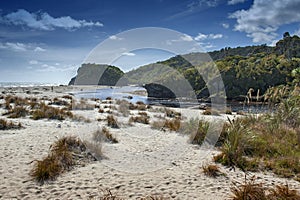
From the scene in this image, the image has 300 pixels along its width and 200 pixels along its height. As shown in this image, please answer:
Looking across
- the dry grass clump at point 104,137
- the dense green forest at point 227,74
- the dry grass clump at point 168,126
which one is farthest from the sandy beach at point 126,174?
the dense green forest at point 227,74

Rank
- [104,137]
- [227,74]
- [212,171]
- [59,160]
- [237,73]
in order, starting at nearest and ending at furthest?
[212,171], [59,160], [104,137], [237,73], [227,74]

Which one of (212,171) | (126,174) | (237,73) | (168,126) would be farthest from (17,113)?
(237,73)

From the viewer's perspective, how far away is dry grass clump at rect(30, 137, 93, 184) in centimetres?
470

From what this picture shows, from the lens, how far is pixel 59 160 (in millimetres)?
5430

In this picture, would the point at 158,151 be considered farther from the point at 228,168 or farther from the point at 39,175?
the point at 39,175

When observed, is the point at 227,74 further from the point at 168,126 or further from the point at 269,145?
the point at 269,145

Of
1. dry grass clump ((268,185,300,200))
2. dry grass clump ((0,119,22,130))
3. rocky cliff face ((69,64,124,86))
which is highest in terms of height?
rocky cliff face ((69,64,124,86))

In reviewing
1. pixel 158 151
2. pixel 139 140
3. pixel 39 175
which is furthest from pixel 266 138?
pixel 39 175

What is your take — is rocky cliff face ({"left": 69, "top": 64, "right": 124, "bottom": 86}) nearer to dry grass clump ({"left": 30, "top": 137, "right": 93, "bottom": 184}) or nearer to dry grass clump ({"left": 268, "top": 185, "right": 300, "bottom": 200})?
dry grass clump ({"left": 30, "top": 137, "right": 93, "bottom": 184})

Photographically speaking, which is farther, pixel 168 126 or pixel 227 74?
pixel 227 74

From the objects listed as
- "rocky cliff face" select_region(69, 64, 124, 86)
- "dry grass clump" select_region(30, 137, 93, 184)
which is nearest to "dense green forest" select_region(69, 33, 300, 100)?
"rocky cliff face" select_region(69, 64, 124, 86)

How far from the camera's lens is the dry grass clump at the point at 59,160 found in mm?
4695

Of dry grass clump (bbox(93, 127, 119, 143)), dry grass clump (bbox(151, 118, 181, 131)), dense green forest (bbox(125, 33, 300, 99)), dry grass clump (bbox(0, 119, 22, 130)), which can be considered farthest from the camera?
dense green forest (bbox(125, 33, 300, 99))

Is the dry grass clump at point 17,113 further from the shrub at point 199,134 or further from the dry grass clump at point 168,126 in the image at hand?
the shrub at point 199,134
